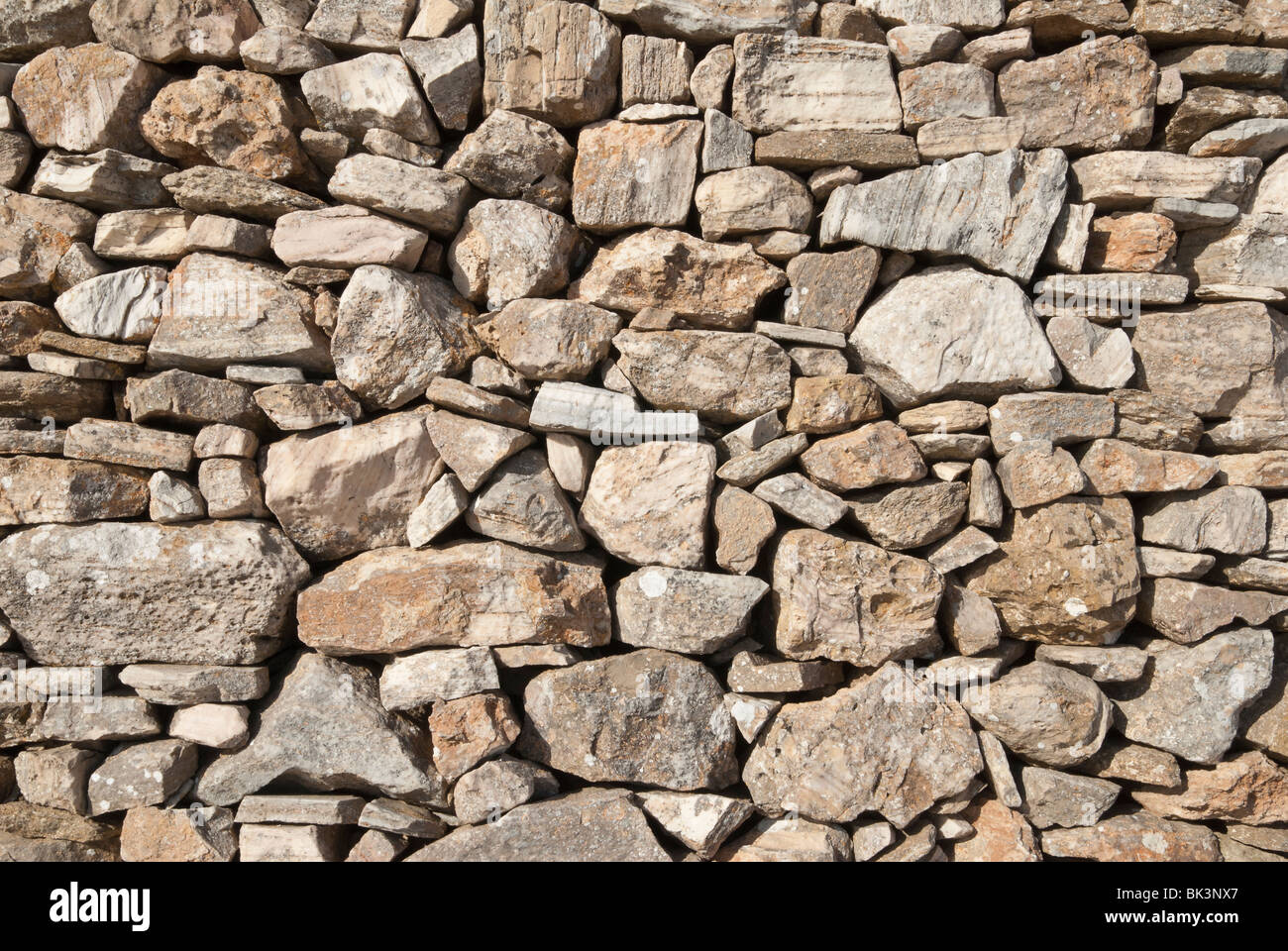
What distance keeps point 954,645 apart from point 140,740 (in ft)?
12.1

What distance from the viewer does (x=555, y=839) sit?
127 inches

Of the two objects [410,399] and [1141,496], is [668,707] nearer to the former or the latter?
[410,399]

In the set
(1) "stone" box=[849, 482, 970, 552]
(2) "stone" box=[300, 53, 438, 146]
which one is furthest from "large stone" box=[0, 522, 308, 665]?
(1) "stone" box=[849, 482, 970, 552]

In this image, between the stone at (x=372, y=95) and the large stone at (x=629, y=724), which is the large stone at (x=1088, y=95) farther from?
the large stone at (x=629, y=724)

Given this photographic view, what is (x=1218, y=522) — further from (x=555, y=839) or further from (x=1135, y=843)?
(x=555, y=839)

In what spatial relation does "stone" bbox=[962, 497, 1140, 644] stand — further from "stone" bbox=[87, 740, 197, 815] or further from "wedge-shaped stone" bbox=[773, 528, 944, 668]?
"stone" bbox=[87, 740, 197, 815]

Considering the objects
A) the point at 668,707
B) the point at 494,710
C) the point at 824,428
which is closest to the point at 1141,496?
the point at 824,428

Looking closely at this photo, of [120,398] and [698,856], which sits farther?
[120,398]

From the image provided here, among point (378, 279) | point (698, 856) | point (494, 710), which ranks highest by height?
point (378, 279)

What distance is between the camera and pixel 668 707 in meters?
3.37

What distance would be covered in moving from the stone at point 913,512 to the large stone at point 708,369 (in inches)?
25.4

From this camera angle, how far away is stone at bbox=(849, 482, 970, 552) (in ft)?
11.2

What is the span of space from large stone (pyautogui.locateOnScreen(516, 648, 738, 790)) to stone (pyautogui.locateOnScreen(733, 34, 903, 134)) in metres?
2.58

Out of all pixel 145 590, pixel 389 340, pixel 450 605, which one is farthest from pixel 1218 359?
pixel 145 590
